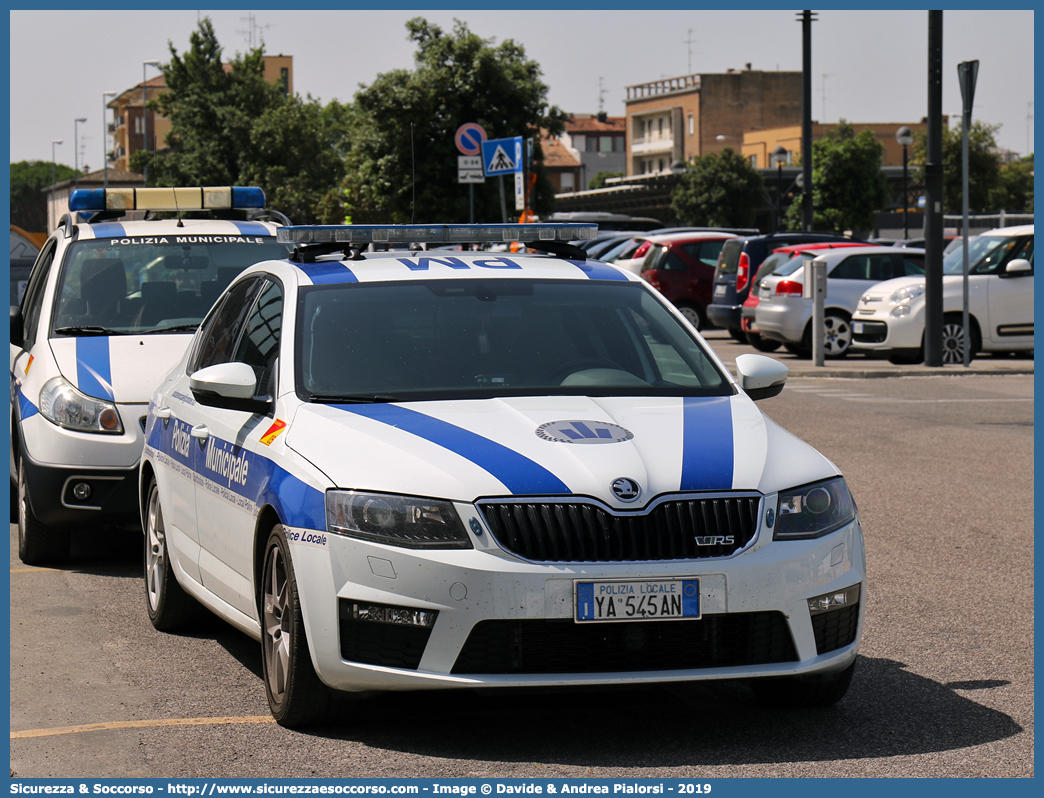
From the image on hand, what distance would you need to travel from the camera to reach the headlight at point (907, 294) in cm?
2147

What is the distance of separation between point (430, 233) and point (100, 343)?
2.73 meters

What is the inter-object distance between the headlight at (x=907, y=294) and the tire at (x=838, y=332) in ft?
3.56

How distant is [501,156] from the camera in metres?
20.1

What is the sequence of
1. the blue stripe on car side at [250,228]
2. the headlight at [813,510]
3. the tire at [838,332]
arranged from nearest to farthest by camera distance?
the headlight at [813,510]
the blue stripe on car side at [250,228]
the tire at [838,332]

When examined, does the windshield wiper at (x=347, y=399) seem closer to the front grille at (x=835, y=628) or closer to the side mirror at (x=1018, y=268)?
the front grille at (x=835, y=628)

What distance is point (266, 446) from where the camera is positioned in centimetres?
534

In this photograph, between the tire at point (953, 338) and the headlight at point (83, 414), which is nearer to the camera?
the headlight at point (83, 414)

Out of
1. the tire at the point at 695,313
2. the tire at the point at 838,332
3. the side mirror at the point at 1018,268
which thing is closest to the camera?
the side mirror at the point at 1018,268

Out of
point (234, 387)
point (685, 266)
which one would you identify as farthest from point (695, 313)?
point (234, 387)

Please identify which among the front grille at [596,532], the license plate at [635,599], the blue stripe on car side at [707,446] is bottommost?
the license plate at [635,599]

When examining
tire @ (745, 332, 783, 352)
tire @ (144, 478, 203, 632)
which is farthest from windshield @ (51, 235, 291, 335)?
tire @ (745, 332, 783, 352)

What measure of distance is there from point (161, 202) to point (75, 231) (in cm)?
122

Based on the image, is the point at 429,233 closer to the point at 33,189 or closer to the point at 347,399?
the point at 347,399

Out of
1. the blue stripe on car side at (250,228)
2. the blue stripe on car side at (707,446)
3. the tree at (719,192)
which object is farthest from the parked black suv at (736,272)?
the tree at (719,192)
